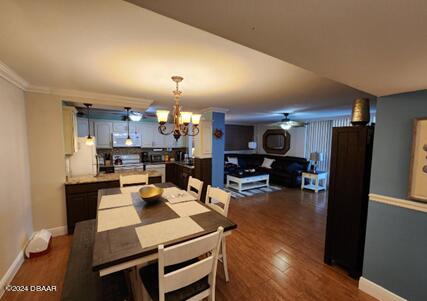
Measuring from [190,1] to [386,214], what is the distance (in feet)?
8.10

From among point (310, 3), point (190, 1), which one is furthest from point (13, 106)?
point (310, 3)

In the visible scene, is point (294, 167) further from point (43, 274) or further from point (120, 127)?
point (43, 274)

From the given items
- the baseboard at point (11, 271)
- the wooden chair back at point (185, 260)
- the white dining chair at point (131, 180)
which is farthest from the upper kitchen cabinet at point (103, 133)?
the wooden chair back at point (185, 260)

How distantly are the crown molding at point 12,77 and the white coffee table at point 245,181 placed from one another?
16.0 ft

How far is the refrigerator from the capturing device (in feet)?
11.2

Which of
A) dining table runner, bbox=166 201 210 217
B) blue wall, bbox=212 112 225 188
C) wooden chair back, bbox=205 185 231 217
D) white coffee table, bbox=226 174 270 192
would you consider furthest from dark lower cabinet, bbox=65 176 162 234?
white coffee table, bbox=226 174 270 192

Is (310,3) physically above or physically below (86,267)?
above

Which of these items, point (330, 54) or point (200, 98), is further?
point (200, 98)

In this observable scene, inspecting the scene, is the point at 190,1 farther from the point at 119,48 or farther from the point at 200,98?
the point at 200,98

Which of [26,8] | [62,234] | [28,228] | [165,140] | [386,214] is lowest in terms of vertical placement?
[62,234]

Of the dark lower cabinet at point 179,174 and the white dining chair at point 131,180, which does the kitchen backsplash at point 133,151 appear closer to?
the dark lower cabinet at point 179,174

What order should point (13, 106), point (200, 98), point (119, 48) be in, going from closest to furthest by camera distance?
point (119, 48) → point (13, 106) → point (200, 98)

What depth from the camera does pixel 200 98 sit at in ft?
10.8

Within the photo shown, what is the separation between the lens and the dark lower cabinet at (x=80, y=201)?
Answer: 2.99 m
